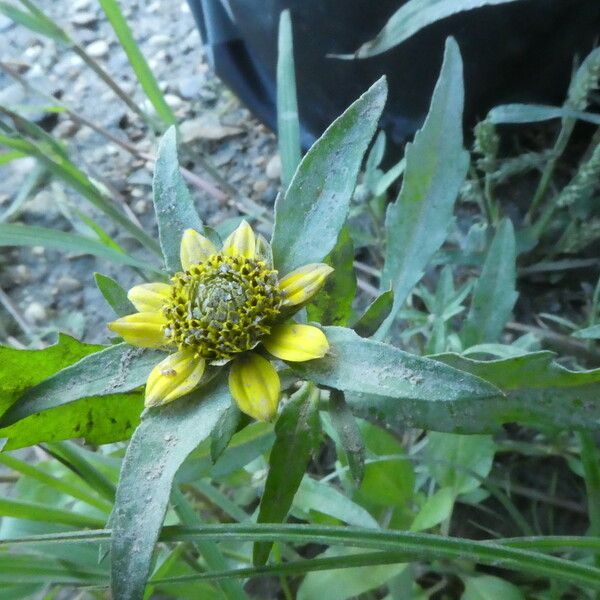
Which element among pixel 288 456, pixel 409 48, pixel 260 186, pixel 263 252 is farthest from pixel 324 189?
pixel 260 186

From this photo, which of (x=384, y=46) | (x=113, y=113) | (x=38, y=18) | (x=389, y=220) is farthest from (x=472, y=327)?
(x=113, y=113)

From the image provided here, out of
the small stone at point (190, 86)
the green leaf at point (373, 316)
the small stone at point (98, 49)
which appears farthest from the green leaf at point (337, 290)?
the small stone at point (98, 49)

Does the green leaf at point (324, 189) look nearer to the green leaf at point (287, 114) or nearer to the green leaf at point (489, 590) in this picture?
the green leaf at point (287, 114)

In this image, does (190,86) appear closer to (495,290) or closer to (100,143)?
(100,143)

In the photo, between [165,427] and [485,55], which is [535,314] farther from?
[165,427]

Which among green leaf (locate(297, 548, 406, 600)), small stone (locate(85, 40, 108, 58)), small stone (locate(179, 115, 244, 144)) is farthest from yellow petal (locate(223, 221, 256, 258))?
small stone (locate(85, 40, 108, 58))
